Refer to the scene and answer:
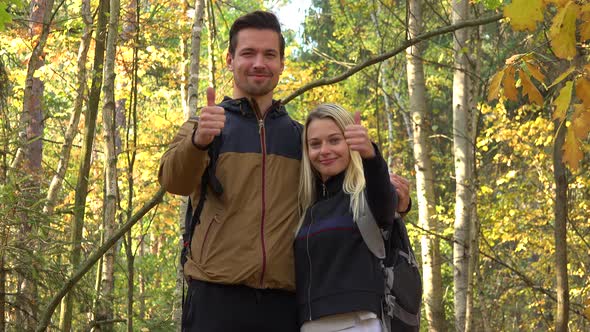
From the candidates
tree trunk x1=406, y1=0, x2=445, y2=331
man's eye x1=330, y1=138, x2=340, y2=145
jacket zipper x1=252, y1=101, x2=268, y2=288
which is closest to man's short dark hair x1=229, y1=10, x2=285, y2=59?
jacket zipper x1=252, y1=101, x2=268, y2=288

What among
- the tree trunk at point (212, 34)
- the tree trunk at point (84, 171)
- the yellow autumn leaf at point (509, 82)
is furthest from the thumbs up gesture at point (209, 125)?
the tree trunk at point (212, 34)

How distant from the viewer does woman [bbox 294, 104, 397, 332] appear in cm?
288

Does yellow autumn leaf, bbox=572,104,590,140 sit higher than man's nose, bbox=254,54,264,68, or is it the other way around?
man's nose, bbox=254,54,264,68

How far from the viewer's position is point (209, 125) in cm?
270

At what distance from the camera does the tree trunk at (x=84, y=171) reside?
546 cm

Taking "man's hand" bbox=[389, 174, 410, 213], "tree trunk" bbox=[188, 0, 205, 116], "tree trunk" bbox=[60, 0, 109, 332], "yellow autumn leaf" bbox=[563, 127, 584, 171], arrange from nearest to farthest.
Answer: "yellow autumn leaf" bbox=[563, 127, 584, 171] < "man's hand" bbox=[389, 174, 410, 213] < "tree trunk" bbox=[60, 0, 109, 332] < "tree trunk" bbox=[188, 0, 205, 116]

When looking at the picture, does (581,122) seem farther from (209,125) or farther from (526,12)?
(209,125)

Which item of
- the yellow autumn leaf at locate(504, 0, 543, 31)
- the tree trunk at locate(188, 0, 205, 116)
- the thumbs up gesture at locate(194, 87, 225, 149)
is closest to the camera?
the yellow autumn leaf at locate(504, 0, 543, 31)

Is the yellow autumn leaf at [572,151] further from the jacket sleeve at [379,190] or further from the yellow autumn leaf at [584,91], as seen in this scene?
the jacket sleeve at [379,190]

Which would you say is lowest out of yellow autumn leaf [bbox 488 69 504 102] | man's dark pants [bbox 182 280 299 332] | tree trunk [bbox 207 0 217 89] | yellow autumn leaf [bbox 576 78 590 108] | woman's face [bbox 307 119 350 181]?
man's dark pants [bbox 182 280 299 332]

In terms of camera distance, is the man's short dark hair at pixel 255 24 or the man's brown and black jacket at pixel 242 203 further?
the man's short dark hair at pixel 255 24

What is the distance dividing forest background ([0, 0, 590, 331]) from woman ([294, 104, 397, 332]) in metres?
0.52

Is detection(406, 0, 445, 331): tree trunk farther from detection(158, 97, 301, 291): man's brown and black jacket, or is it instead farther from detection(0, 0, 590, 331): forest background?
detection(158, 97, 301, 291): man's brown and black jacket

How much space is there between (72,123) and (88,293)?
2700mm
